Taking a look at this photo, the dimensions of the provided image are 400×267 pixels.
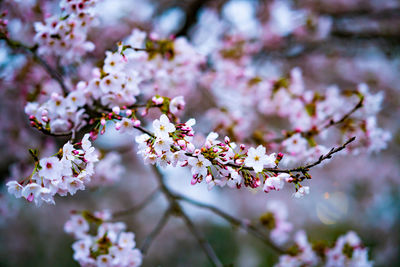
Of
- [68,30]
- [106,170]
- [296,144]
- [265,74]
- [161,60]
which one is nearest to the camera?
[68,30]

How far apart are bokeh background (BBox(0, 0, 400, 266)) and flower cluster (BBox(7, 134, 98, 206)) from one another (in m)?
0.93

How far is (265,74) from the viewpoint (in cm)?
373

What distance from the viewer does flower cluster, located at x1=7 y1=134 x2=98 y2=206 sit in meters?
1.14

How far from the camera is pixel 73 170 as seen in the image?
1.21 meters

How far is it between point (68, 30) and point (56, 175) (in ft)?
3.20

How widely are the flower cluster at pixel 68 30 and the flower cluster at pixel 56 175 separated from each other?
0.84 metres

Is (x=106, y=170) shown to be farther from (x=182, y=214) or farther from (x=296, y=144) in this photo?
(x=296, y=144)

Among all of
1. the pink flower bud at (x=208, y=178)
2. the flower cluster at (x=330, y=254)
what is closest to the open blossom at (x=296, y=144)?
the flower cluster at (x=330, y=254)

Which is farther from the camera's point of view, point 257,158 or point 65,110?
point 65,110

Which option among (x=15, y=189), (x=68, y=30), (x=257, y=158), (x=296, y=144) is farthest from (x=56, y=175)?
(x=296, y=144)

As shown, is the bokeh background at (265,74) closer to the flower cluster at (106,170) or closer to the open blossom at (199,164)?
the flower cluster at (106,170)

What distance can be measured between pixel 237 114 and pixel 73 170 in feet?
5.10

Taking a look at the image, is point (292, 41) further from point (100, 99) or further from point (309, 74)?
point (100, 99)

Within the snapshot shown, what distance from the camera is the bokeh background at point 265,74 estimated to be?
278cm
